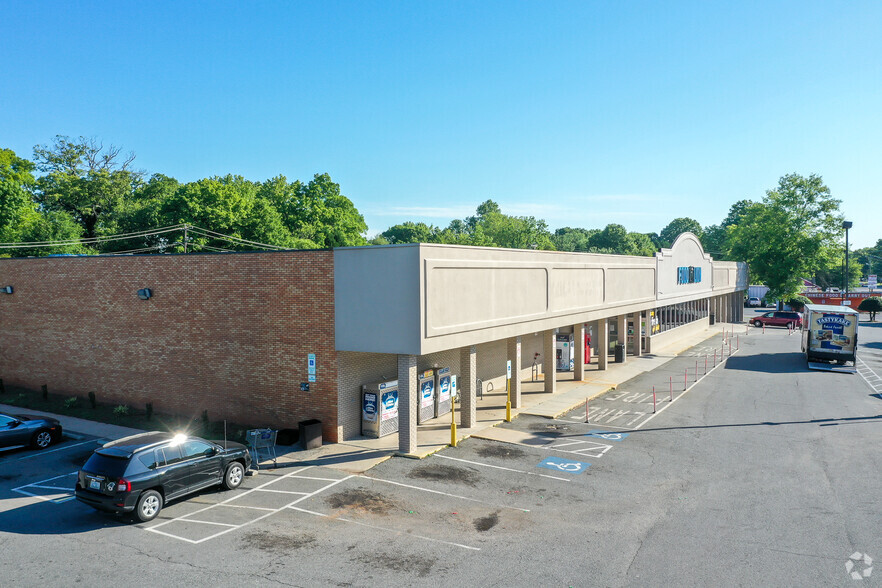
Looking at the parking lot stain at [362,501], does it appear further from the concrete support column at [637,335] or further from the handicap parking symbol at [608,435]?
the concrete support column at [637,335]

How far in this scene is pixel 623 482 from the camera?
15461 mm

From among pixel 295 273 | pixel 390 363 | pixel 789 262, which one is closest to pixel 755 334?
pixel 789 262

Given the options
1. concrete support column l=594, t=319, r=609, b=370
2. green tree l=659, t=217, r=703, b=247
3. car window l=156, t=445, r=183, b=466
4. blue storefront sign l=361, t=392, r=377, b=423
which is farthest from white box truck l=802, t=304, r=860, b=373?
green tree l=659, t=217, r=703, b=247

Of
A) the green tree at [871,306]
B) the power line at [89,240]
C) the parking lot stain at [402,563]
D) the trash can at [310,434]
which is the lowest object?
the parking lot stain at [402,563]

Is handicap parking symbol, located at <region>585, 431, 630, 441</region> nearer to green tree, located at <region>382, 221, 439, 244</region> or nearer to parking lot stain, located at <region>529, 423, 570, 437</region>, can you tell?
parking lot stain, located at <region>529, 423, 570, 437</region>

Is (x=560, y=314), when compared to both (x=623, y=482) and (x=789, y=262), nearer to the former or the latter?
(x=623, y=482)

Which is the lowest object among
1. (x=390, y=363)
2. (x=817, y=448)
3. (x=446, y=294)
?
(x=817, y=448)

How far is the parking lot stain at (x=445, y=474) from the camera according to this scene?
15633 millimetres

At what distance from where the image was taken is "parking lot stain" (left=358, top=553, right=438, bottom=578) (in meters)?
10.6

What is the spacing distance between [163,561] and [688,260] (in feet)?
147

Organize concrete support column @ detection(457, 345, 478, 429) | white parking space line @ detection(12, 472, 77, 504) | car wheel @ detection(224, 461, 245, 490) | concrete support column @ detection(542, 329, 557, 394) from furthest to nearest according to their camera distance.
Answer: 1. concrete support column @ detection(542, 329, 557, 394)
2. concrete support column @ detection(457, 345, 478, 429)
3. car wheel @ detection(224, 461, 245, 490)
4. white parking space line @ detection(12, 472, 77, 504)

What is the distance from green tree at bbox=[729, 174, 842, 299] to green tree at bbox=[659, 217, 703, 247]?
Result: 79.9 meters

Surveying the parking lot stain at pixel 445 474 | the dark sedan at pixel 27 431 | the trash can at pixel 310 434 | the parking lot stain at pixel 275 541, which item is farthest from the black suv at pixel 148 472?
the dark sedan at pixel 27 431

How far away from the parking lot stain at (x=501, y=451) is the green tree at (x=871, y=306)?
222ft
